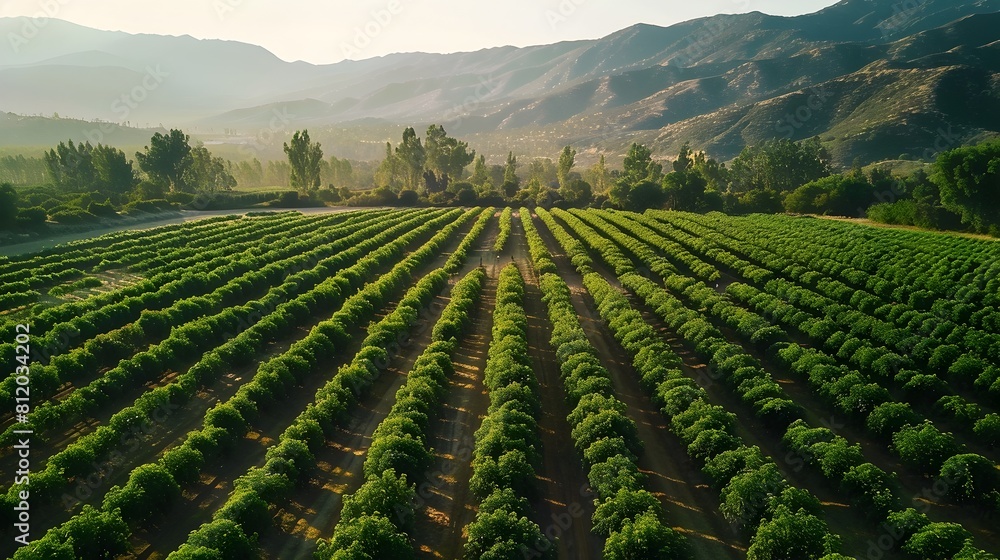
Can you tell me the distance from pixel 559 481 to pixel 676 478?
485 cm

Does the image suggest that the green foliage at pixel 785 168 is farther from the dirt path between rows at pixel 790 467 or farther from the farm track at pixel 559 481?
the farm track at pixel 559 481

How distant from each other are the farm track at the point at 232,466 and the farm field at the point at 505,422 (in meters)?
0.12

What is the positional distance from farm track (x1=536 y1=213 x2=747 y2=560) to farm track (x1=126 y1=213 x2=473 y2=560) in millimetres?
12317

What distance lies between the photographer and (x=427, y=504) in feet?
63.7

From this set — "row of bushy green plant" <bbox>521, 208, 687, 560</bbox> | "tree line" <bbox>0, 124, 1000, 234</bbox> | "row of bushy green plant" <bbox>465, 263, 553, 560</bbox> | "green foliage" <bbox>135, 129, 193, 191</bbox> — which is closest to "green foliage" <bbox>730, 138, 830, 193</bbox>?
"tree line" <bbox>0, 124, 1000, 234</bbox>

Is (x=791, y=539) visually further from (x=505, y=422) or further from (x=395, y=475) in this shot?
(x=395, y=475)

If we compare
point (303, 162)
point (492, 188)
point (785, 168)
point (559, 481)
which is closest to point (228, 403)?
point (559, 481)

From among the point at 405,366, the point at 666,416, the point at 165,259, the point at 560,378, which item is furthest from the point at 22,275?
the point at 666,416

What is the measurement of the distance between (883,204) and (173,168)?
154605 mm

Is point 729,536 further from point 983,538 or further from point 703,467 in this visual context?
point 983,538

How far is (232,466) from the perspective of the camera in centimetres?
2156

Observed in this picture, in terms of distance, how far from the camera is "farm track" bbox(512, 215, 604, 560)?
57.9ft

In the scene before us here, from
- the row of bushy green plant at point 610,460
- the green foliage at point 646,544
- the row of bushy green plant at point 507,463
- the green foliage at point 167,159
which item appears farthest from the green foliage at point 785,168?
the green foliage at point 167,159

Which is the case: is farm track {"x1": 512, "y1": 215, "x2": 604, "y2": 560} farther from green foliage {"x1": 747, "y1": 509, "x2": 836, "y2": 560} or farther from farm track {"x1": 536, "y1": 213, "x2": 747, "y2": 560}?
green foliage {"x1": 747, "y1": 509, "x2": 836, "y2": 560}
